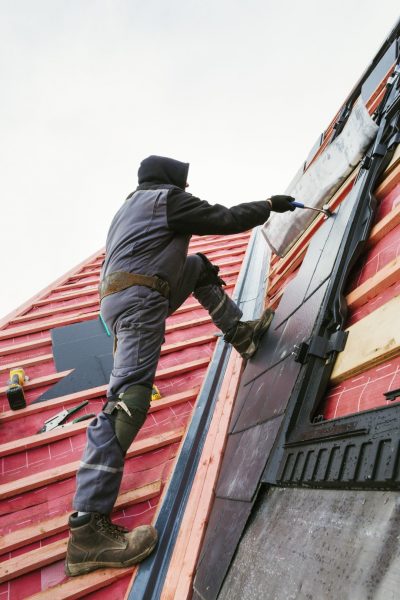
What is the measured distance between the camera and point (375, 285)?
1.53 m

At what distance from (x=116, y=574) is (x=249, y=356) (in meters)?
1.26

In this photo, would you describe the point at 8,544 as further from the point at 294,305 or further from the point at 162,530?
the point at 294,305

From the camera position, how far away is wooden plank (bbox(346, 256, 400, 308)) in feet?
4.80

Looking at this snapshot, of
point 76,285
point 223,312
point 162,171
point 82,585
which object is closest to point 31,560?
point 82,585

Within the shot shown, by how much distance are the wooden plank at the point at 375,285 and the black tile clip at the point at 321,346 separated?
17cm

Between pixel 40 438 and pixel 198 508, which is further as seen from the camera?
pixel 40 438

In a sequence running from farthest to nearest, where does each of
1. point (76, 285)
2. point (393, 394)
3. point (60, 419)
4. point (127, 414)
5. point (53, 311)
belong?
point (76, 285)
point (53, 311)
point (60, 419)
point (127, 414)
point (393, 394)

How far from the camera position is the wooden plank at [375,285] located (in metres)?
1.46

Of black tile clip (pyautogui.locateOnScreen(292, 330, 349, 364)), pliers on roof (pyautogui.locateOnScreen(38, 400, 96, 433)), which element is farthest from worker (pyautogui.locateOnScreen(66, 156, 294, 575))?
pliers on roof (pyautogui.locateOnScreen(38, 400, 96, 433))

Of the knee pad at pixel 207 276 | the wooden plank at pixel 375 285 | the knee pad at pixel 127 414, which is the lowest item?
the knee pad at pixel 127 414

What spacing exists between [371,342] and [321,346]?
0.82 ft

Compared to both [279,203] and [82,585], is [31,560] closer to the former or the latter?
[82,585]

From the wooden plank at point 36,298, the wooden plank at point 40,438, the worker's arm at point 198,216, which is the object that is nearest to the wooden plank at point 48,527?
the wooden plank at point 40,438

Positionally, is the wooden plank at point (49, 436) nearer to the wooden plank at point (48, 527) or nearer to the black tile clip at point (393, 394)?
the wooden plank at point (48, 527)
